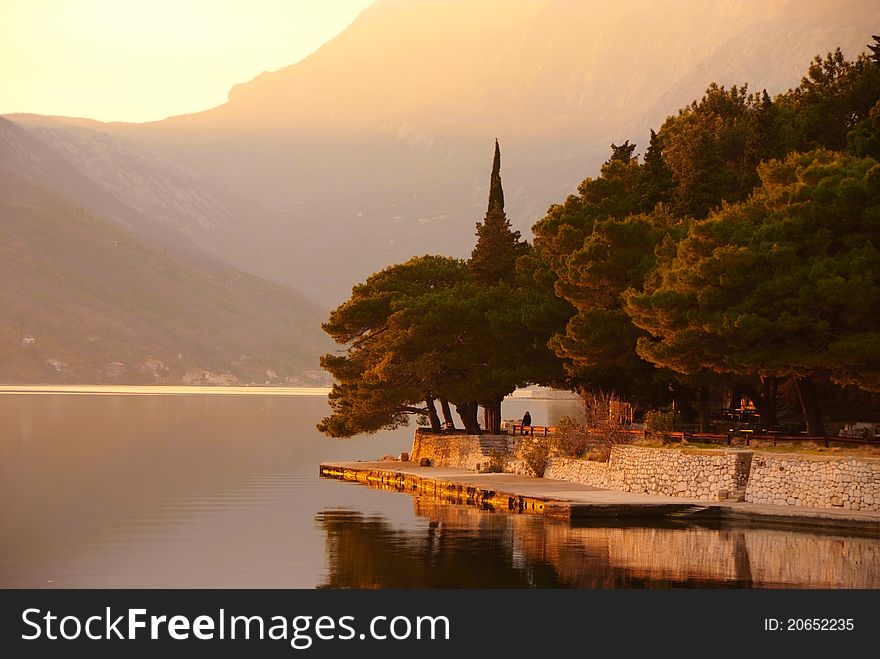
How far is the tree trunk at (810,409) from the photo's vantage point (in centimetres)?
5594

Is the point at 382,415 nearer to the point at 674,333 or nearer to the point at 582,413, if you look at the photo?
the point at 582,413

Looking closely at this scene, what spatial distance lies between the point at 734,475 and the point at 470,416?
98.7ft

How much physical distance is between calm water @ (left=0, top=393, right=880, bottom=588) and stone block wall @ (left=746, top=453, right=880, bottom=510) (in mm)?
2802

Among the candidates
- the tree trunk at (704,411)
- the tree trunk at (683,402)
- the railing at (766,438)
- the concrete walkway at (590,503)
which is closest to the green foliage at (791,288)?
the railing at (766,438)

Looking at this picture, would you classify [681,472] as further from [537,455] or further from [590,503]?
[537,455]

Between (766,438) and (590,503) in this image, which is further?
(766,438)

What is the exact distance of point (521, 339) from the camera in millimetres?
76625

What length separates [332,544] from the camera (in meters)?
50.4

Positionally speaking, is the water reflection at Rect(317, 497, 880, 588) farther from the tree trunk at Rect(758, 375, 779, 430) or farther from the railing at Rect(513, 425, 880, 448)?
the tree trunk at Rect(758, 375, 779, 430)

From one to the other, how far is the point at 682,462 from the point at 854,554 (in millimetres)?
14286

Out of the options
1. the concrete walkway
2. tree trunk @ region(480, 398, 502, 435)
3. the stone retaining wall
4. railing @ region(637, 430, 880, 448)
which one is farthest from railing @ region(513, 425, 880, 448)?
tree trunk @ region(480, 398, 502, 435)

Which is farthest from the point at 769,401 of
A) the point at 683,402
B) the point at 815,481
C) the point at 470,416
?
the point at 470,416

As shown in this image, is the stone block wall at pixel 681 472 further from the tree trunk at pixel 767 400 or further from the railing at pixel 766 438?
the tree trunk at pixel 767 400

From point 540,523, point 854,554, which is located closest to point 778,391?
point 540,523
